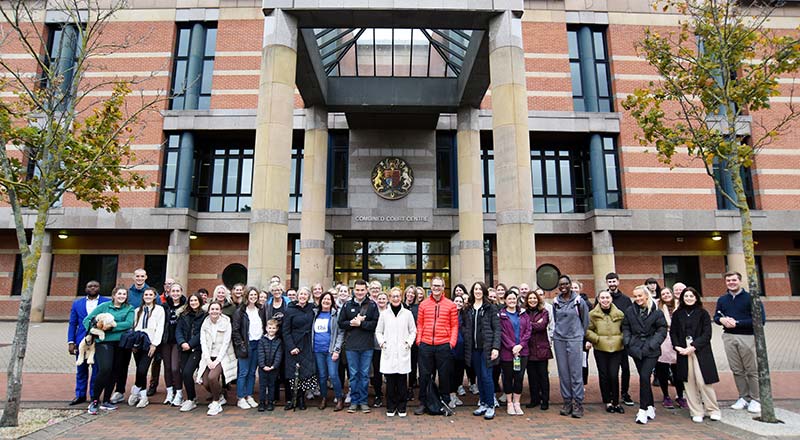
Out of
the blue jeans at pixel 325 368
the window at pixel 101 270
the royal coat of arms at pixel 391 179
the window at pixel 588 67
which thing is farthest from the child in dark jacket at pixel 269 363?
the window at pixel 588 67

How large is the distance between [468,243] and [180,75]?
16308mm

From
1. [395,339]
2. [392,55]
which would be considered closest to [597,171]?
[392,55]

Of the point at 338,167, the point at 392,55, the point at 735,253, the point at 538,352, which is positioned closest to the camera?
the point at 538,352

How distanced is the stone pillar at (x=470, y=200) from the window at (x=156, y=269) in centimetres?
1394

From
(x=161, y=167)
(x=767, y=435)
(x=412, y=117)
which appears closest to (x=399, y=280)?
(x=412, y=117)

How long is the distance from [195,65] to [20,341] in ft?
56.5

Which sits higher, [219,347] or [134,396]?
[219,347]

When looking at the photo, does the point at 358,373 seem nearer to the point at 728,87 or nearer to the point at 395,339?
the point at 395,339

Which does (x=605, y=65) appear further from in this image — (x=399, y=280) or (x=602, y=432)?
(x=602, y=432)

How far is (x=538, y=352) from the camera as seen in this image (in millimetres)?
6309

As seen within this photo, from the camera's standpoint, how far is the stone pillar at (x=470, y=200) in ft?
50.9

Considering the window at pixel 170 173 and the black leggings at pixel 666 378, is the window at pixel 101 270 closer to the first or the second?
the window at pixel 170 173

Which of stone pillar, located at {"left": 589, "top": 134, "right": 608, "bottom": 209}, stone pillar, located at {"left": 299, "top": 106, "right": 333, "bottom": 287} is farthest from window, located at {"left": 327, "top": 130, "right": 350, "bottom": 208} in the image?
stone pillar, located at {"left": 589, "top": 134, "right": 608, "bottom": 209}

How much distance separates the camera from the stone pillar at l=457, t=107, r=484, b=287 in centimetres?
1550
